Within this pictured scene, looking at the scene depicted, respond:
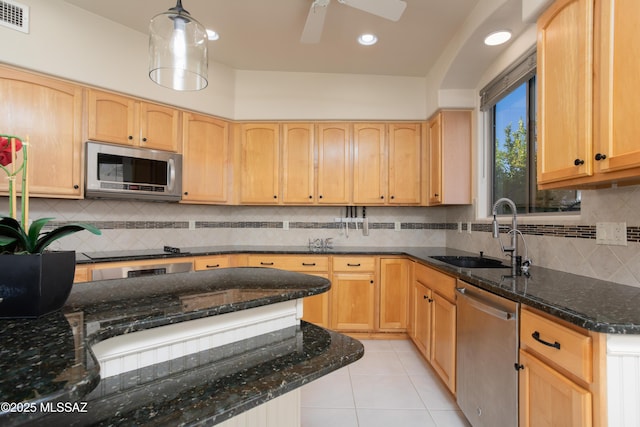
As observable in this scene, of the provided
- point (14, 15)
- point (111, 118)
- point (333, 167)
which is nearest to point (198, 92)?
point (111, 118)

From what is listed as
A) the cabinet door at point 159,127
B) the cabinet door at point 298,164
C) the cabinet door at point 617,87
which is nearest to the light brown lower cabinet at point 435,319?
the cabinet door at point 617,87

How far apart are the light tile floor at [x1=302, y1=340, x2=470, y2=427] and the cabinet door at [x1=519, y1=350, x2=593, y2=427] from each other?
0.78 m

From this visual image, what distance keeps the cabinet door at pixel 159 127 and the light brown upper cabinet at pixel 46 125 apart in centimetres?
47

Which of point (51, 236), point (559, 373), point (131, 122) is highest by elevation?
point (131, 122)

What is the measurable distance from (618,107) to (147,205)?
11.6 feet

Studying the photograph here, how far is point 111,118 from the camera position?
2.75m

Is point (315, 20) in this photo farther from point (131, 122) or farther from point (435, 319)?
point (435, 319)

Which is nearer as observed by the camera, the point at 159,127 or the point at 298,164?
the point at 159,127

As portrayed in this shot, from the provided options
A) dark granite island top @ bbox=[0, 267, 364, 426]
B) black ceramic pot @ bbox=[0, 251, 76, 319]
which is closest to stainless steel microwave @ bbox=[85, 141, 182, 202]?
dark granite island top @ bbox=[0, 267, 364, 426]

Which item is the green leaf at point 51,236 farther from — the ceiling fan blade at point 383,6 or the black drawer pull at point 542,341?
the ceiling fan blade at point 383,6

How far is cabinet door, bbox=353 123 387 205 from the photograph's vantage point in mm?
3514

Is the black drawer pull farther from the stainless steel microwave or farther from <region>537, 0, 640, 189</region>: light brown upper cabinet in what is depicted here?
the stainless steel microwave

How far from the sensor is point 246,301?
A: 1.02 meters

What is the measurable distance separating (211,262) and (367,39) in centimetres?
251
